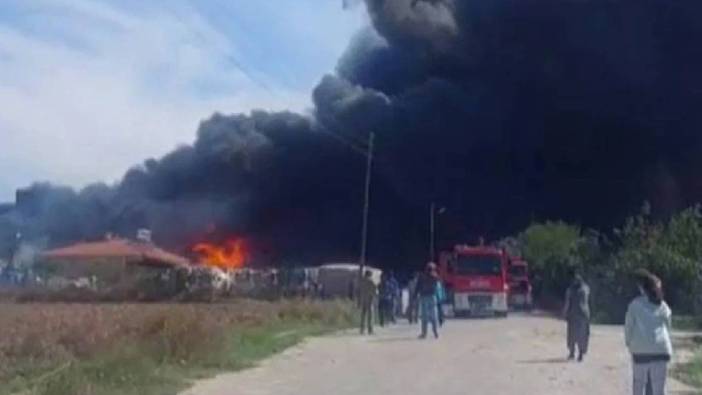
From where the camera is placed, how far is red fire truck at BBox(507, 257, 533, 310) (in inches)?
2442

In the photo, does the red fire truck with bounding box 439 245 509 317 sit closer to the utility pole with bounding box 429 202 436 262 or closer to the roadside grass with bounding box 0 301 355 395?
the roadside grass with bounding box 0 301 355 395

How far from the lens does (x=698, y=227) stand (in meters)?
56.5

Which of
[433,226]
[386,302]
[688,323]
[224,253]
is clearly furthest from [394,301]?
[433,226]

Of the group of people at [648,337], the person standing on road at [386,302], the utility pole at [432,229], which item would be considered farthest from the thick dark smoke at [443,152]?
the group of people at [648,337]

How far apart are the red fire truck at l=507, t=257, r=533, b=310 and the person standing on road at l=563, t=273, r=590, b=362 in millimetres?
34402

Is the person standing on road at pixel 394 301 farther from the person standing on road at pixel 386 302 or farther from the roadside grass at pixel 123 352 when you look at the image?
the roadside grass at pixel 123 352

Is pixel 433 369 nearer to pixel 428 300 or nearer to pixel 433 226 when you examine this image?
pixel 428 300

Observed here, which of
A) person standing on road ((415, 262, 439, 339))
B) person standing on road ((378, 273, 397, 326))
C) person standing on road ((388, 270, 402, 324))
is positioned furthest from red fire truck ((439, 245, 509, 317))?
person standing on road ((415, 262, 439, 339))

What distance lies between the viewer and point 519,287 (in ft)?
205

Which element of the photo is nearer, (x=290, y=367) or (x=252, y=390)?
(x=252, y=390)

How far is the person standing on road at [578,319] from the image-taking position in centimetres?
2592

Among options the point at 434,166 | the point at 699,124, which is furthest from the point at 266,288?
the point at 699,124

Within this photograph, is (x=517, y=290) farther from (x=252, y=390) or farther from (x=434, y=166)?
(x=252, y=390)

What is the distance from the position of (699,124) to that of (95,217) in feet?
107
